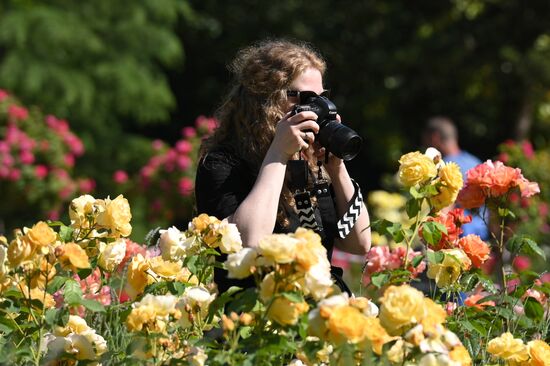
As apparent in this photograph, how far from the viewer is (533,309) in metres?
2.36

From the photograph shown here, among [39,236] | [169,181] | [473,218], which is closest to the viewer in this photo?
[39,236]

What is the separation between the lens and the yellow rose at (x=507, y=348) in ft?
6.59

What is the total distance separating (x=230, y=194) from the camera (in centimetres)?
256

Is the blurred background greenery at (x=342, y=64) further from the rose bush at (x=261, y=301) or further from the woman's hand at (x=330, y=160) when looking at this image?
the rose bush at (x=261, y=301)

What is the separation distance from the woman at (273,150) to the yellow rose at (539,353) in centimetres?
68

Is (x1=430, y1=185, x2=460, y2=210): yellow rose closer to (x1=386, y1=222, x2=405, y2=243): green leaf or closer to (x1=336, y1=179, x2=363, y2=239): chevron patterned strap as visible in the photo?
(x1=386, y1=222, x2=405, y2=243): green leaf

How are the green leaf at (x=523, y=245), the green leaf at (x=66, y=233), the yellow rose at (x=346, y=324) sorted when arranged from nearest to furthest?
the yellow rose at (x=346, y=324) → the green leaf at (x=66, y=233) → the green leaf at (x=523, y=245)

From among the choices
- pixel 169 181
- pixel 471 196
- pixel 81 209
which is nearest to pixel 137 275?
pixel 81 209

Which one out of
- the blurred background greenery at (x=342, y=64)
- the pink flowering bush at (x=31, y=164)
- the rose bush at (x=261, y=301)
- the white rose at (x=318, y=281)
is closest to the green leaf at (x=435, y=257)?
the rose bush at (x=261, y=301)

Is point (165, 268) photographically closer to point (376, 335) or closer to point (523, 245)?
point (376, 335)

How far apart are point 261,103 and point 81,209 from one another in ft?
2.01

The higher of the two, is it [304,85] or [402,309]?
[304,85]

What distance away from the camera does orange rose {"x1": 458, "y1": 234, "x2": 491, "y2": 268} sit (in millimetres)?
2482

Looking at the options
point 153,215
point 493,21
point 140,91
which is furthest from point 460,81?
point 153,215
